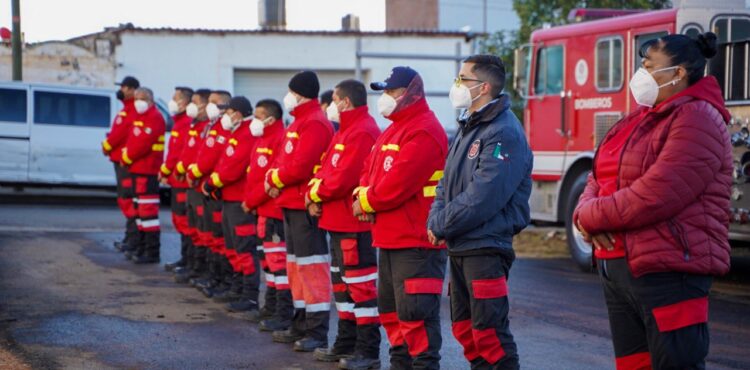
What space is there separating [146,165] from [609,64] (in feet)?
18.1

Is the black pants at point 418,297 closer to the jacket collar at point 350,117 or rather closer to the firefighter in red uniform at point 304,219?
the jacket collar at point 350,117

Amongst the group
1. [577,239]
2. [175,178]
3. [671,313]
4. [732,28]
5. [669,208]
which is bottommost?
[577,239]

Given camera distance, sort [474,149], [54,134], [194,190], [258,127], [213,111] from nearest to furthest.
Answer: [474,149], [258,127], [213,111], [194,190], [54,134]

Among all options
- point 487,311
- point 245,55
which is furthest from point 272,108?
point 245,55

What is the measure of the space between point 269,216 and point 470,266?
3271mm

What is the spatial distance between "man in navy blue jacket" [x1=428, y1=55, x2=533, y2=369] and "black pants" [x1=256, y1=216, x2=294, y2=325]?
9.72ft

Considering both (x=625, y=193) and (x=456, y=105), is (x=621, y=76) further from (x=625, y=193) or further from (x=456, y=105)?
(x=625, y=193)

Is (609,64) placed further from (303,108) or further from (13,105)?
(13,105)

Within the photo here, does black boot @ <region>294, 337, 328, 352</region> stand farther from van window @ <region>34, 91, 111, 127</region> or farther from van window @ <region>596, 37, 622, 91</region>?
van window @ <region>34, 91, 111, 127</region>

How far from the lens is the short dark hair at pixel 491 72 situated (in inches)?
232

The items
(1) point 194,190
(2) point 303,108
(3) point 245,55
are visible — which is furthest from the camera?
(3) point 245,55

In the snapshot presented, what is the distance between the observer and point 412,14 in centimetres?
3828

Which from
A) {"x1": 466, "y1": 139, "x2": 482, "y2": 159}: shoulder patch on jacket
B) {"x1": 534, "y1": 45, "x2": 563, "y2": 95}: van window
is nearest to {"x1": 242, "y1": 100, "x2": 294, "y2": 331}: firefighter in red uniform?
{"x1": 466, "y1": 139, "x2": 482, "y2": 159}: shoulder patch on jacket

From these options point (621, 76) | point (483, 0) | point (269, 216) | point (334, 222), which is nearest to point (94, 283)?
point (269, 216)
